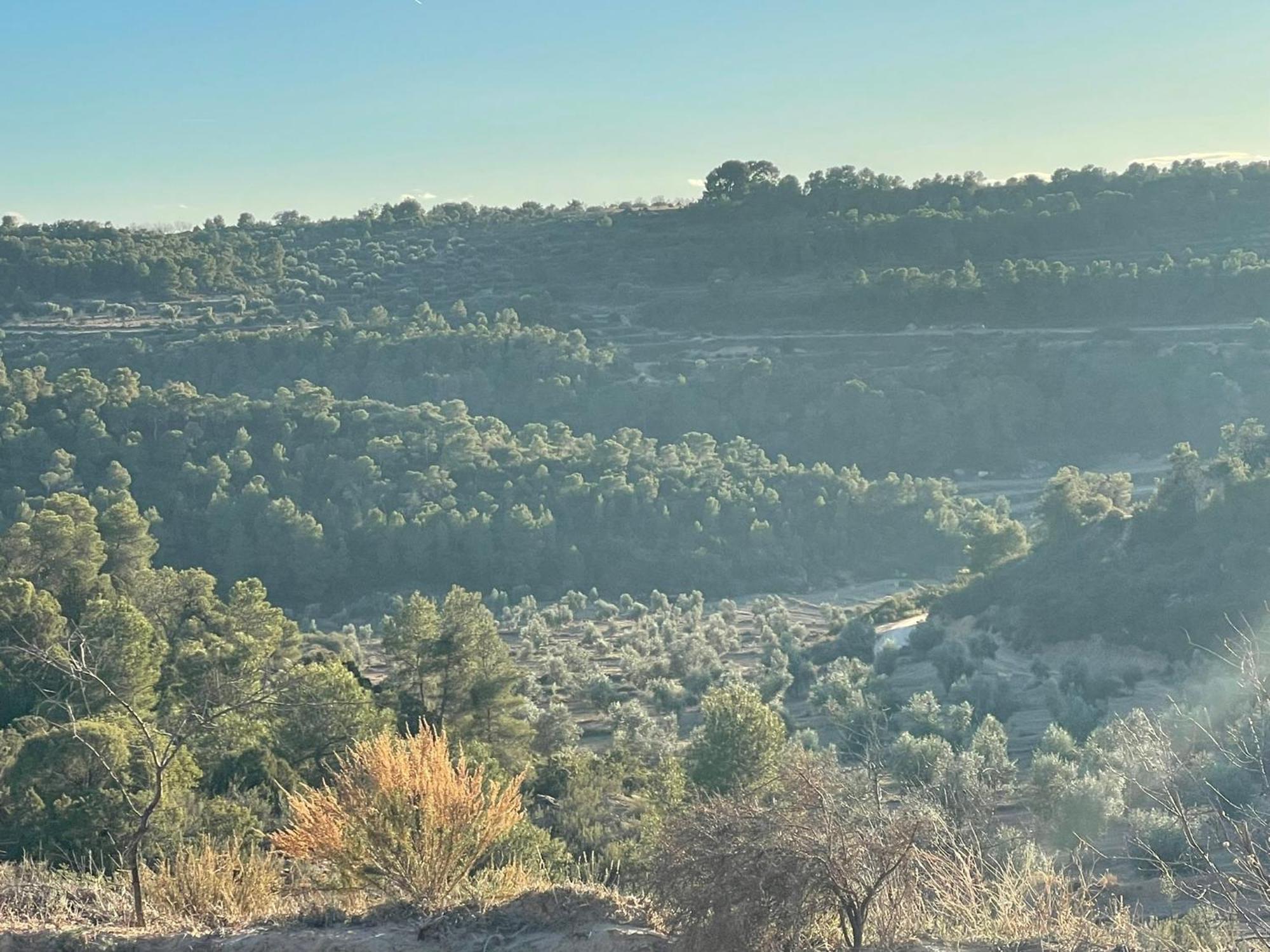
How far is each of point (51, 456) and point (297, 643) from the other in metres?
20.5

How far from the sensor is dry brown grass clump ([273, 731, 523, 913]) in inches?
221

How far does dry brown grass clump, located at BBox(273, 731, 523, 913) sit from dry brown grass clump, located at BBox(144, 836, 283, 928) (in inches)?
11.0

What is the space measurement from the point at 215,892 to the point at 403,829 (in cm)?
100

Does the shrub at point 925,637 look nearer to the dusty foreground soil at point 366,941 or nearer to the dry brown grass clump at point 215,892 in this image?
the dry brown grass clump at point 215,892

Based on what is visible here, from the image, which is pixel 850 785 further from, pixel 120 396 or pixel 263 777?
pixel 120 396

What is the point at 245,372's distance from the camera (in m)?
46.1

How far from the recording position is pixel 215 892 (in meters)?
5.86

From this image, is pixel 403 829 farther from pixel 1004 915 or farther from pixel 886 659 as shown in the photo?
pixel 886 659

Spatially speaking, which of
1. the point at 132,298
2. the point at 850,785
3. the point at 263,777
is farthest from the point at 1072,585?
the point at 132,298

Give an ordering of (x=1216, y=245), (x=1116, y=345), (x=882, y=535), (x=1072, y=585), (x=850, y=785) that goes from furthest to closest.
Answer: (x=1216, y=245) → (x=1116, y=345) → (x=882, y=535) → (x=1072, y=585) → (x=850, y=785)

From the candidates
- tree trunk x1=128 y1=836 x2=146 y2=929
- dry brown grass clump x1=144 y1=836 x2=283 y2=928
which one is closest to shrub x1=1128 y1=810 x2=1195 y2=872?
dry brown grass clump x1=144 y1=836 x2=283 y2=928

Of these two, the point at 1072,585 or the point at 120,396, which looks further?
the point at 120,396

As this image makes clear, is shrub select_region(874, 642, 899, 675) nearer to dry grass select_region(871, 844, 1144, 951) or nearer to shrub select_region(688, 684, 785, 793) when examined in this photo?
shrub select_region(688, 684, 785, 793)

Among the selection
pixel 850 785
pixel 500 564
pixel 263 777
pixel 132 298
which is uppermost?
pixel 132 298
